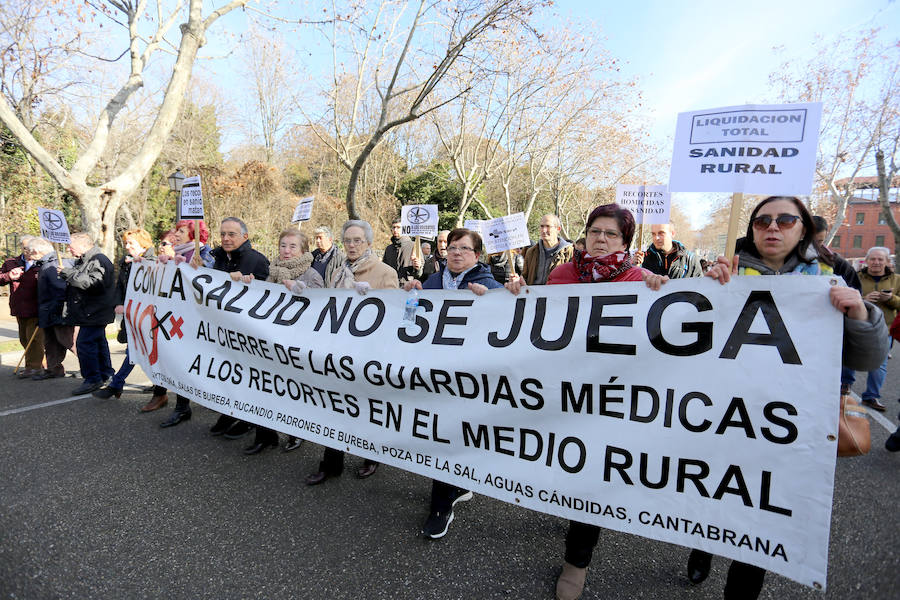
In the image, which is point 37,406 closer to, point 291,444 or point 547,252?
point 291,444

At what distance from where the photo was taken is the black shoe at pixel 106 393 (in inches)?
193

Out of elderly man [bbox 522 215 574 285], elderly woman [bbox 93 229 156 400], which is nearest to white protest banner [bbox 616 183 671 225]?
elderly man [bbox 522 215 574 285]

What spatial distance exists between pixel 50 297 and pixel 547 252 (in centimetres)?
599

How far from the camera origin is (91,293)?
5.13 metres

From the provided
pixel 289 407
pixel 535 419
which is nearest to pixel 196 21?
pixel 289 407

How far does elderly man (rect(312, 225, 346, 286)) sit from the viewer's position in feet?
12.5

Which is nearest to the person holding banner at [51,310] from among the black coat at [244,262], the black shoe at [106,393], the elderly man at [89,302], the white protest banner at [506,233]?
the elderly man at [89,302]

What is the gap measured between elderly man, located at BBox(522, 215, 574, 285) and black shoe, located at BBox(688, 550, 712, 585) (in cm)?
334

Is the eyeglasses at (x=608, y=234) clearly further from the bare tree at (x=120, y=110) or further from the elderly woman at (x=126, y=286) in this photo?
the bare tree at (x=120, y=110)

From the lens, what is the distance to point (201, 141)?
28984 millimetres

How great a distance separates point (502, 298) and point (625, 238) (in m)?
0.71

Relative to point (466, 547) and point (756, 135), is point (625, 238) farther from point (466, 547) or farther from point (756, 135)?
point (466, 547)

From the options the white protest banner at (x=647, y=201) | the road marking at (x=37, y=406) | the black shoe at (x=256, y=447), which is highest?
the white protest banner at (x=647, y=201)

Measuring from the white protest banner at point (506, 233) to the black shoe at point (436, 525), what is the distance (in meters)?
2.73
